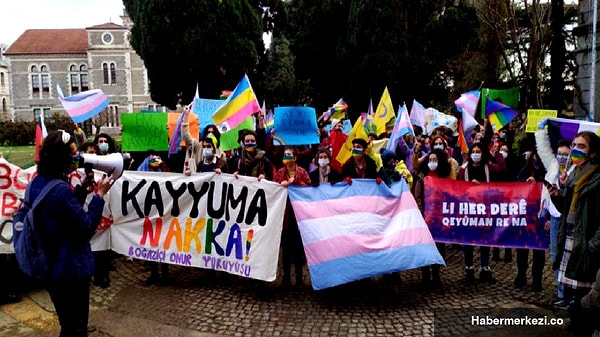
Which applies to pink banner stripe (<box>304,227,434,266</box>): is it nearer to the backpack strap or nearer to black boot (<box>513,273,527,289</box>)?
black boot (<box>513,273,527,289</box>)

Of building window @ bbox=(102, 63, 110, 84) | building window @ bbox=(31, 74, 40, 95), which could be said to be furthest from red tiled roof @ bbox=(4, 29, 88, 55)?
building window @ bbox=(102, 63, 110, 84)

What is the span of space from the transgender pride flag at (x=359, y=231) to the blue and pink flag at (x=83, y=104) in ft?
13.6

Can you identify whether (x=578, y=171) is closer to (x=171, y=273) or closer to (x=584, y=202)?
(x=584, y=202)

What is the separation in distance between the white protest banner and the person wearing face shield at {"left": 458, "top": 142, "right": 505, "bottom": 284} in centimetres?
259

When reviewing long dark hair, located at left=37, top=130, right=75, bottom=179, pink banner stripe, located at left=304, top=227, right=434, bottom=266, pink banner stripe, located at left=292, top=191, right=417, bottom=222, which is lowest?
pink banner stripe, located at left=304, top=227, right=434, bottom=266

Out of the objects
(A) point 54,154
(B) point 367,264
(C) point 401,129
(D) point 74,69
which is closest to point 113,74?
(D) point 74,69

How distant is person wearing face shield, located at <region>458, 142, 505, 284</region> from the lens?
19.9 feet

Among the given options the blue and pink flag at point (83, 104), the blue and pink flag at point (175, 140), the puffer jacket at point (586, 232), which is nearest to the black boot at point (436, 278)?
the puffer jacket at point (586, 232)

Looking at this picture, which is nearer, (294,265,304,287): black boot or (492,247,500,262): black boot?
(294,265,304,287): black boot

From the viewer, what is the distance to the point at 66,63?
209ft

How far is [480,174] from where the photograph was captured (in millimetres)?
6355

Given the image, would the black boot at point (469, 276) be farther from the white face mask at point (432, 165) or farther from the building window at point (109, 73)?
the building window at point (109, 73)

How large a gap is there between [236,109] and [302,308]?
3.12 metres

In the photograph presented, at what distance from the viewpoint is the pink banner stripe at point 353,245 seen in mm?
5223
